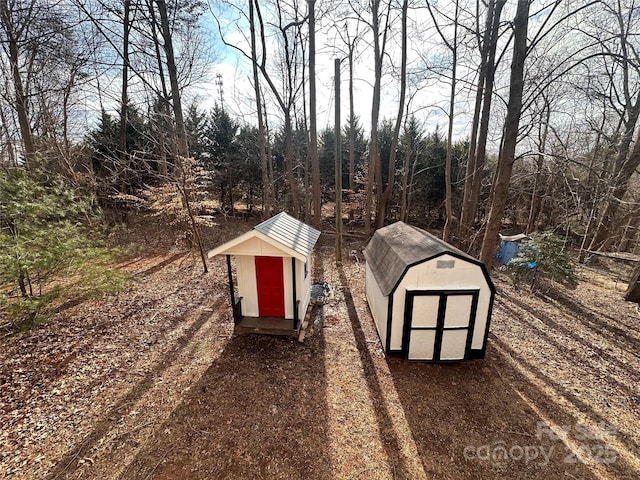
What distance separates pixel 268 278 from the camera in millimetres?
6078

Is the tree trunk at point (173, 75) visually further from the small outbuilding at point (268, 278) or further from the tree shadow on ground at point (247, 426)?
the tree shadow on ground at point (247, 426)

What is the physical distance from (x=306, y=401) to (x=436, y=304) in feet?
9.31

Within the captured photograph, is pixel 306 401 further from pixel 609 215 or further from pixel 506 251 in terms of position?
pixel 609 215

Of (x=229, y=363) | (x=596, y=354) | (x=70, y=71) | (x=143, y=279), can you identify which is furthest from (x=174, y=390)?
(x=70, y=71)

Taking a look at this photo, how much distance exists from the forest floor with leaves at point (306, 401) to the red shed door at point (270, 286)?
73cm

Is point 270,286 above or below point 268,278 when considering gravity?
below

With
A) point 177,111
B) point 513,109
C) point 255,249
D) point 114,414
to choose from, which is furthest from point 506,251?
point 177,111

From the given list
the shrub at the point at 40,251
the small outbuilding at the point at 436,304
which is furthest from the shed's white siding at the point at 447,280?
the shrub at the point at 40,251

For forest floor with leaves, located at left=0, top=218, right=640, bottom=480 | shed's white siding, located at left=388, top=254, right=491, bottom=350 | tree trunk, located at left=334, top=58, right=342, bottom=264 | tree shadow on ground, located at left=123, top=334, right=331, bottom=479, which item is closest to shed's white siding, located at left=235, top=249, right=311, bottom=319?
forest floor with leaves, located at left=0, top=218, right=640, bottom=480

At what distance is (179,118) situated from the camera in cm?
969

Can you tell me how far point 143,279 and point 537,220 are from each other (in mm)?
21254

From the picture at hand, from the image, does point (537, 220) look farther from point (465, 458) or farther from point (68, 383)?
point (68, 383)

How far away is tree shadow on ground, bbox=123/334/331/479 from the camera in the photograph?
3377 millimetres

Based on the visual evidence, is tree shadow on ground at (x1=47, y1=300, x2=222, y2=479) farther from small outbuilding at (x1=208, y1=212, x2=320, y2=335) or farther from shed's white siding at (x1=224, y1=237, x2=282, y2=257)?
shed's white siding at (x1=224, y1=237, x2=282, y2=257)
